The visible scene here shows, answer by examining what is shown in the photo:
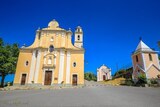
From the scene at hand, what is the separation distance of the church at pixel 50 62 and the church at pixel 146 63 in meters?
12.4

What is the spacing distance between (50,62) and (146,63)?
1979 centimetres

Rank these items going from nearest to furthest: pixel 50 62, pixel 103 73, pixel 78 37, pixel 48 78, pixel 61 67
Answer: pixel 48 78
pixel 61 67
pixel 50 62
pixel 78 37
pixel 103 73

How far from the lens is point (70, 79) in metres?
25.3

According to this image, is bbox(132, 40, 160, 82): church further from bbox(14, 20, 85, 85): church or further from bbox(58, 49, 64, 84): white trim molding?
bbox(58, 49, 64, 84): white trim molding

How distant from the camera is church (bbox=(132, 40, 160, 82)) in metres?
26.2

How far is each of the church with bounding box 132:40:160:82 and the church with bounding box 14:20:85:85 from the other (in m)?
12.4

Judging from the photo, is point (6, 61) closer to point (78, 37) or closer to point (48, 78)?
point (48, 78)

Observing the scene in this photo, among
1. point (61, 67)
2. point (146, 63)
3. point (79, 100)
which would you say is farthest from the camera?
point (146, 63)

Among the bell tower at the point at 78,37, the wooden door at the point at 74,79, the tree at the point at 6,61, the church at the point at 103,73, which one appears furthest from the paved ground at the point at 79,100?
the church at the point at 103,73

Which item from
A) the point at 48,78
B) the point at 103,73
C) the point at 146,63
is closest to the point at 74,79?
the point at 48,78

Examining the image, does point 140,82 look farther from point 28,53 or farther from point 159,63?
point 28,53

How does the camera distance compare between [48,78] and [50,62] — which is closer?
[48,78]

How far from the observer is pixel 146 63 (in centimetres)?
2695

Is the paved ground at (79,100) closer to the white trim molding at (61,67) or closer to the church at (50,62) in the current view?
the white trim molding at (61,67)
